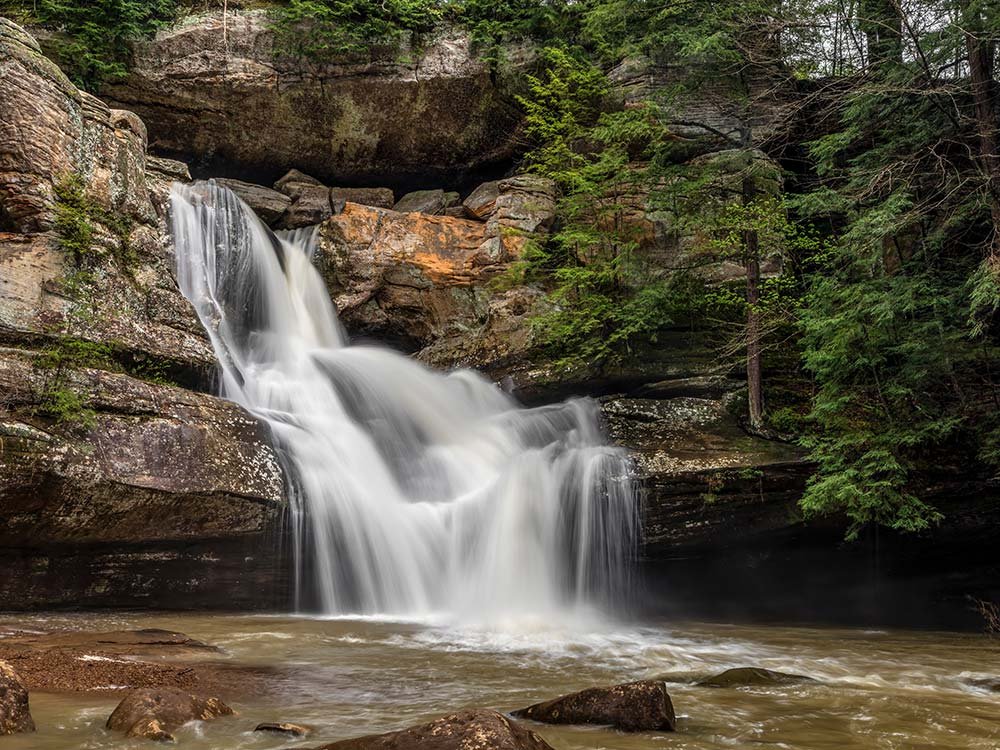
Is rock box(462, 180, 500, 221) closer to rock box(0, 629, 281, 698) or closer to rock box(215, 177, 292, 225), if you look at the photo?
rock box(215, 177, 292, 225)

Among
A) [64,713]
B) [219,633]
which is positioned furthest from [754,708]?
[219,633]

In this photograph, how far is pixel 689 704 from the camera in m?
4.95

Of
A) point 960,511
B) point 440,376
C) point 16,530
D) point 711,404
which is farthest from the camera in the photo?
point 440,376

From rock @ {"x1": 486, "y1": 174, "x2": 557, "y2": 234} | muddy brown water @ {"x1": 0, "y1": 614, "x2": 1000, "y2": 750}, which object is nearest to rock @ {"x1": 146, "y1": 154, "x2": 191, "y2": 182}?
rock @ {"x1": 486, "y1": 174, "x2": 557, "y2": 234}

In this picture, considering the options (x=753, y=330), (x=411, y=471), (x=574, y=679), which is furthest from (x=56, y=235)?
(x=753, y=330)

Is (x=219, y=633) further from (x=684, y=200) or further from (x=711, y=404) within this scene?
(x=684, y=200)

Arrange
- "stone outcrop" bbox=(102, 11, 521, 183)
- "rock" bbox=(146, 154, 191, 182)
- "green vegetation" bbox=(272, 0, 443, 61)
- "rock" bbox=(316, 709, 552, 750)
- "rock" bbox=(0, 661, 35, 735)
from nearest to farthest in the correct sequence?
"rock" bbox=(316, 709, 552, 750) → "rock" bbox=(0, 661, 35, 735) → "rock" bbox=(146, 154, 191, 182) → "stone outcrop" bbox=(102, 11, 521, 183) → "green vegetation" bbox=(272, 0, 443, 61)

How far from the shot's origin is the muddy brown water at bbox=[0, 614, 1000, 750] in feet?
A: 13.4

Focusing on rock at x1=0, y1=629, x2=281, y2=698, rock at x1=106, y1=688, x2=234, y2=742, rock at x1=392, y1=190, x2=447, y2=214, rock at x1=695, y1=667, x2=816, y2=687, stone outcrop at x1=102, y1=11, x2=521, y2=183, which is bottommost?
rock at x1=695, y1=667, x2=816, y2=687

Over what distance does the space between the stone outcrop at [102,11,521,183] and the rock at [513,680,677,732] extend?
51.1 ft

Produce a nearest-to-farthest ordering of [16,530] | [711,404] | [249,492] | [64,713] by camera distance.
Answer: [64,713]
[16,530]
[249,492]
[711,404]

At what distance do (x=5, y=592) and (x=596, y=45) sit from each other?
1482cm

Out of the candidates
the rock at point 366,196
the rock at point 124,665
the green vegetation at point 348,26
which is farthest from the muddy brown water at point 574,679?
the green vegetation at point 348,26

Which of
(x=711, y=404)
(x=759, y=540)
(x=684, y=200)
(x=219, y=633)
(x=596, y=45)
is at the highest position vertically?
(x=596, y=45)
